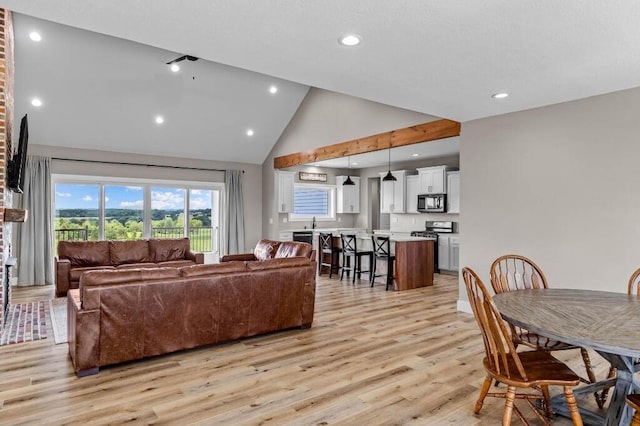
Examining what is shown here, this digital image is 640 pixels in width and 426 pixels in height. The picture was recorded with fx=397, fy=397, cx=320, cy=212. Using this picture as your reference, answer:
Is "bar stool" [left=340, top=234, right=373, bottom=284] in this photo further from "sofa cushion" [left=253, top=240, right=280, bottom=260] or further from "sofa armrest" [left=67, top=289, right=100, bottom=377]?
"sofa armrest" [left=67, top=289, right=100, bottom=377]

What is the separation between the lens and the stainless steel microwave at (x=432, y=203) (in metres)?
8.73

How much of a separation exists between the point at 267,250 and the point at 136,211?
3551 millimetres

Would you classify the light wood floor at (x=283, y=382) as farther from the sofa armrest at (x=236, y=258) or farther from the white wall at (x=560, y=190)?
the sofa armrest at (x=236, y=258)

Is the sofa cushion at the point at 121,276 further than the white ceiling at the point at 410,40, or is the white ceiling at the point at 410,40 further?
the sofa cushion at the point at 121,276

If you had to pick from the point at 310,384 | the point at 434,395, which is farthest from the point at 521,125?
the point at 310,384

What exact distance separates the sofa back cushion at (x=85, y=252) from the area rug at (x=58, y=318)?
759 millimetres

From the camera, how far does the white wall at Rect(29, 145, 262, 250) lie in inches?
293

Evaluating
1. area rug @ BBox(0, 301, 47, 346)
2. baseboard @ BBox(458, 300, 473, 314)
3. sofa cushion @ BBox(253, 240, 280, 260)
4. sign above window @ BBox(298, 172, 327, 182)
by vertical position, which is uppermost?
sign above window @ BBox(298, 172, 327, 182)

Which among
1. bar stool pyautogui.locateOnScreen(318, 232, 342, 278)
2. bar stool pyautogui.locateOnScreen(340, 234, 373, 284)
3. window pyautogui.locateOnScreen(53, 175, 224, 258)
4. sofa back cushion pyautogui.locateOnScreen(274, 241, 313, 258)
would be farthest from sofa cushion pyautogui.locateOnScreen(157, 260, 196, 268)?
bar stool pyautogui.locateOnScreen(340, 234, 373, 284)

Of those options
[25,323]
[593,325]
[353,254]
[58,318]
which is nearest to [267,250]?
[353,254]

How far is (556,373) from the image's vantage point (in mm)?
2115

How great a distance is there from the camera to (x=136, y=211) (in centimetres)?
831

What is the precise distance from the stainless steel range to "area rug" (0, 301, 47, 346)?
6969mm

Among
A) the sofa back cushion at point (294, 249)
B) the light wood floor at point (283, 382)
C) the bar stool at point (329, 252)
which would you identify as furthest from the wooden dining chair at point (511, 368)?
the bar stool at point (329, 252)
